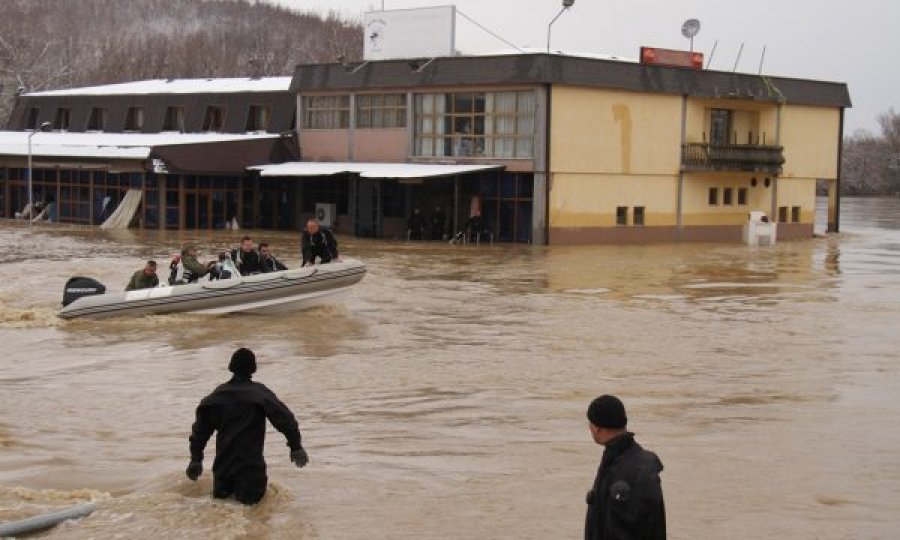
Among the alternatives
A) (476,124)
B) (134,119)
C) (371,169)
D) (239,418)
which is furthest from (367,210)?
(239,418)

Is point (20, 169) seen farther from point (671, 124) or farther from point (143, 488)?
point (143, 488)

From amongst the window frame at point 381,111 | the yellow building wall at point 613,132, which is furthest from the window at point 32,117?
the yellow building wall at point 613,132

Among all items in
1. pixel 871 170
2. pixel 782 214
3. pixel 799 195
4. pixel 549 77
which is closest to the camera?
pixel 549 77

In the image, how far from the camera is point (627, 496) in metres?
6.46

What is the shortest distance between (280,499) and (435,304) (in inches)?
561

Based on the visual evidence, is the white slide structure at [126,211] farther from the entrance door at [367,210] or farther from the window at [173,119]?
the entrance door at [367,210]

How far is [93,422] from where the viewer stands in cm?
1367

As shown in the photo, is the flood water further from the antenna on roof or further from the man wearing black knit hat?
the antenna on roof

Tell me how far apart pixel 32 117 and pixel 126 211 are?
1664 cm

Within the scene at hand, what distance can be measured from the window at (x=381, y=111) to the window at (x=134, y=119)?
13.6 metres

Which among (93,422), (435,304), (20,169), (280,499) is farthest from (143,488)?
(20,169)

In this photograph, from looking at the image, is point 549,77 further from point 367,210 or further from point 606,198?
point 367,210

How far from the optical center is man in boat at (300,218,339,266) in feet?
75.7

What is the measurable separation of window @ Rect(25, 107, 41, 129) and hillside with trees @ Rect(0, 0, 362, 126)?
26296 millimetres
